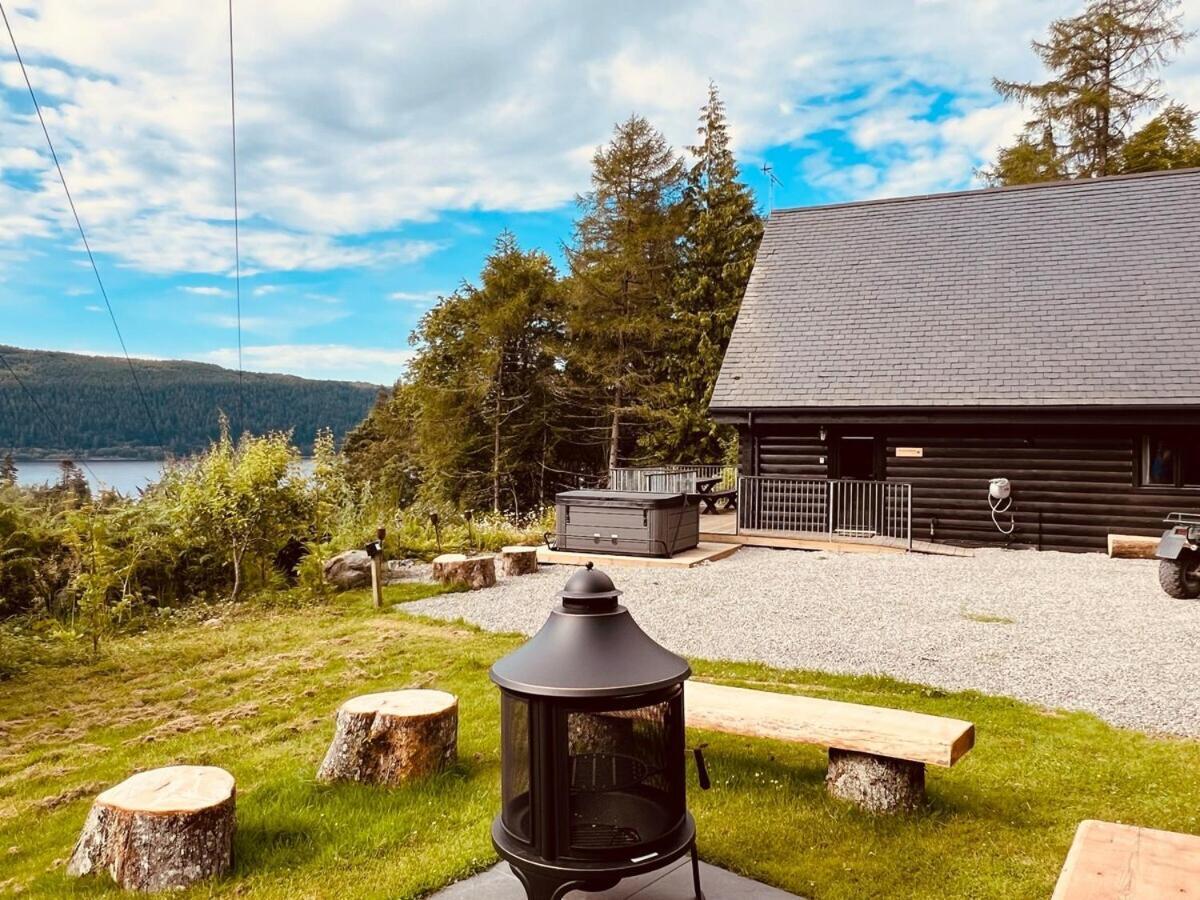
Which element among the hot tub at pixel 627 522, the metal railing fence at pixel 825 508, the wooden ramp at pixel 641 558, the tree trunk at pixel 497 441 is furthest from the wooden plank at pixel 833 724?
the tree trunk at pixel 497 441

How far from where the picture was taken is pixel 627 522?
11164 millimetres

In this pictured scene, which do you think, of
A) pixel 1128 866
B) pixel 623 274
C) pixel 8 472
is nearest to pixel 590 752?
pixel 1128 866

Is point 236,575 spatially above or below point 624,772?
below

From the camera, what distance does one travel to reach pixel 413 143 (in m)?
14.0

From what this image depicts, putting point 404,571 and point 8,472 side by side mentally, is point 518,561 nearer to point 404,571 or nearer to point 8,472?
point 404,571

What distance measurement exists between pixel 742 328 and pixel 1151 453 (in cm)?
668

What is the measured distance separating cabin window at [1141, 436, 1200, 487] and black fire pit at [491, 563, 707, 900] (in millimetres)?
11937

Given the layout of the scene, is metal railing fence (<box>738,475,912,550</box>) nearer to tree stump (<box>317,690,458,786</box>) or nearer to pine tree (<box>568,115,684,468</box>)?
tree stump (<box>317,690,458,786</box>)

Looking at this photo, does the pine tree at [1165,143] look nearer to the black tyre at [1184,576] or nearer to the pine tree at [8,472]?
the black tyre at [1184,576]

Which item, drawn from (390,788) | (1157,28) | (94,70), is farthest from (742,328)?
(1157,28)

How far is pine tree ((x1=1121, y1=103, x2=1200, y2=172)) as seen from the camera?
22.1 metres

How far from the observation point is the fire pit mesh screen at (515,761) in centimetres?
265

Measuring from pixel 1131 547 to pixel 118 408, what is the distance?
14.7 metres

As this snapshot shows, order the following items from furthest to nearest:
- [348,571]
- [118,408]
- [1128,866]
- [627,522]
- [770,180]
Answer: [770,180], [118,408], [627,522], [348,571], [1128,866]
